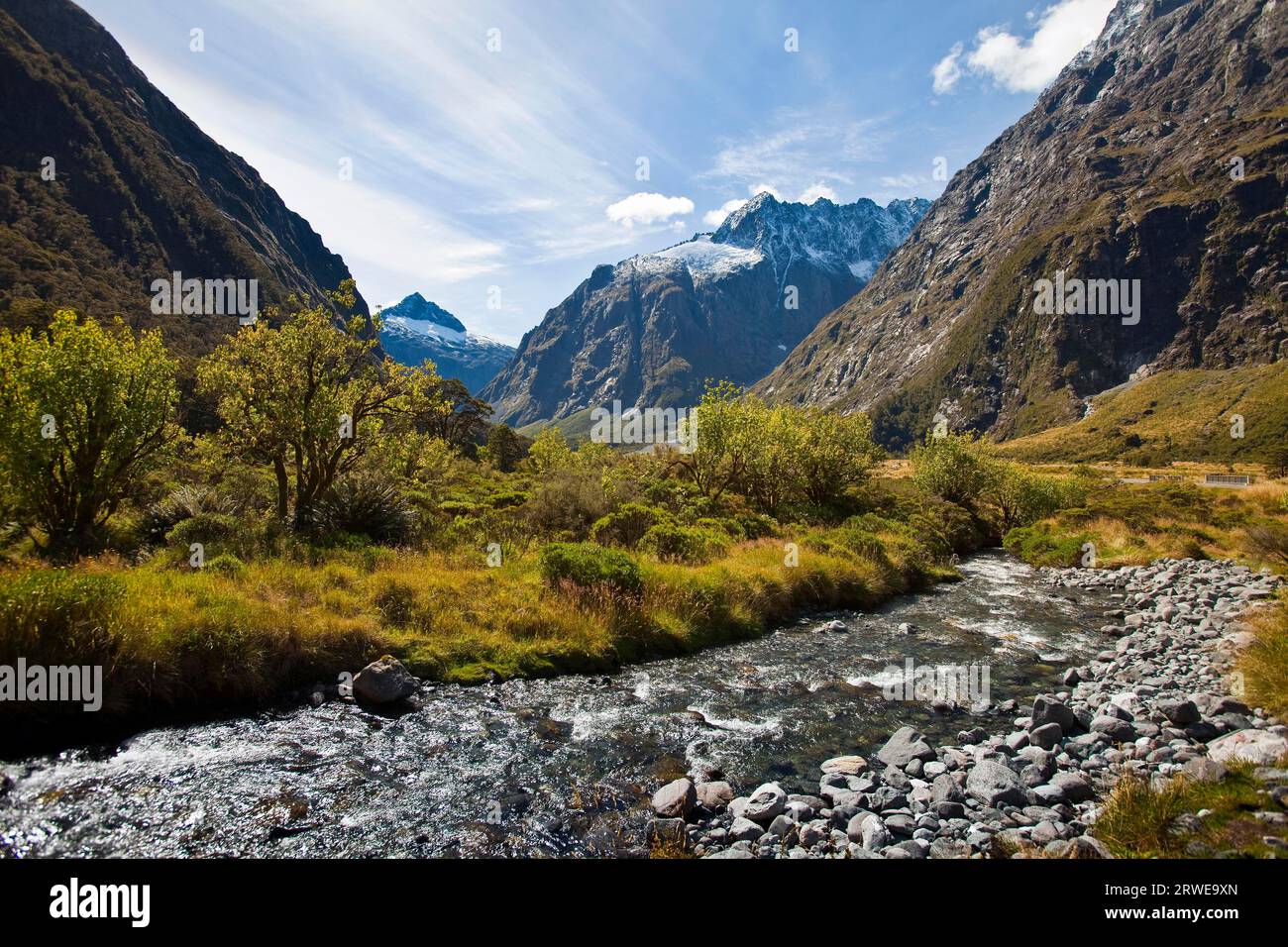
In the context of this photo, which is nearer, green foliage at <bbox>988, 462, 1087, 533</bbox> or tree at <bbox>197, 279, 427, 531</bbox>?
tree at <bbox>197, 279, 427, 531</bbox>

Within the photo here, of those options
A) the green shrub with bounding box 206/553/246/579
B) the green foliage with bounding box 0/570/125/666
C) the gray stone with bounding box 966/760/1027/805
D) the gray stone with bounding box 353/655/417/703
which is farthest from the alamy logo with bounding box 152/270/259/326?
the gray stone with bounding box 966/760/1027/805

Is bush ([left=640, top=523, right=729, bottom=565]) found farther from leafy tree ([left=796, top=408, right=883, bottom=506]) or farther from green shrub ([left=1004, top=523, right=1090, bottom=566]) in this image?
green shrub ([left=1004, top=523, right=1090, bottom=566])

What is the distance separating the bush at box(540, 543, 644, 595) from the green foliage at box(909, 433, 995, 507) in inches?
1475

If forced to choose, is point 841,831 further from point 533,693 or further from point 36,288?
point 36,288

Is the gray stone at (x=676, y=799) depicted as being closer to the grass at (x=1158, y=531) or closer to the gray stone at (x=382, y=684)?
the gray stone at (x=382, y=684)

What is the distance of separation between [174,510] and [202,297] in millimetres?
180528

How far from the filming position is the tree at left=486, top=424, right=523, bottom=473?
7519cm

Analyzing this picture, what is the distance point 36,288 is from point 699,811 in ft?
486

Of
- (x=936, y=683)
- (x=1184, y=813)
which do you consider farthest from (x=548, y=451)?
(x=1184, y=813)

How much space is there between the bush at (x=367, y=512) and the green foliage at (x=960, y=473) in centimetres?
4148

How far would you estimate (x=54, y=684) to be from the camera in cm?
966
